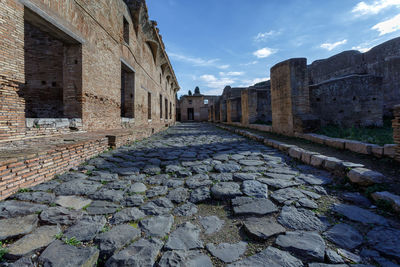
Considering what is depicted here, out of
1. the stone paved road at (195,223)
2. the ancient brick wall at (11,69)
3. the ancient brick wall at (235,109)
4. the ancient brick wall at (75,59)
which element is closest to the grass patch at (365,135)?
the stone paved road at (195,223)

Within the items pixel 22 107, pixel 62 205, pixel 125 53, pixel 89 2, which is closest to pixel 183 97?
pixel 125 53

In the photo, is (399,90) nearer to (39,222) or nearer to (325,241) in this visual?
(325,241)

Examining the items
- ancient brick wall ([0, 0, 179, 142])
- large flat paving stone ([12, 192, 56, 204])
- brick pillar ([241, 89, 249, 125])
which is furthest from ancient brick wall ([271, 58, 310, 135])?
ancient brick wall ([0, 0, 179, 142])

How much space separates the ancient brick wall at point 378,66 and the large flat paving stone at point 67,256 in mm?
10804

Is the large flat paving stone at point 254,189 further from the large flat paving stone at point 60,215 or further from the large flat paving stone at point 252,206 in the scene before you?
the large flat paving stone at point 60,215

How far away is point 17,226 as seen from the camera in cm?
143

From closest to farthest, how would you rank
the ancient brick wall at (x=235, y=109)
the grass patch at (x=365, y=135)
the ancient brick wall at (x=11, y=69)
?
the ancient brick wall at (x=11, y=69) < the grass patch at (x=365, y=135) < the ancient brick wall at (x=235, y=109)

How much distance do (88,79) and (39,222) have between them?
18.3 ft

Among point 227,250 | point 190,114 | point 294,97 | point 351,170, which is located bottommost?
point 227,250

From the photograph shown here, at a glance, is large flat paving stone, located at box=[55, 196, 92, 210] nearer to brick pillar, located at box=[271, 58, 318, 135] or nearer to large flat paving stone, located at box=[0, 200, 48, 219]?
large flat paving stone, located at box=[0, 200, 48, 219]

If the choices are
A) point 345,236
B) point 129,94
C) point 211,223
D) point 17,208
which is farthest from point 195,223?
point 129,94

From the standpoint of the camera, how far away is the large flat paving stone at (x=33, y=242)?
3.80ft

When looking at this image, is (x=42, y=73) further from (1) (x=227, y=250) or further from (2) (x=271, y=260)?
(2) (x=271, y=260)

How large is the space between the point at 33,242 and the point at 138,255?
759 millimetres
